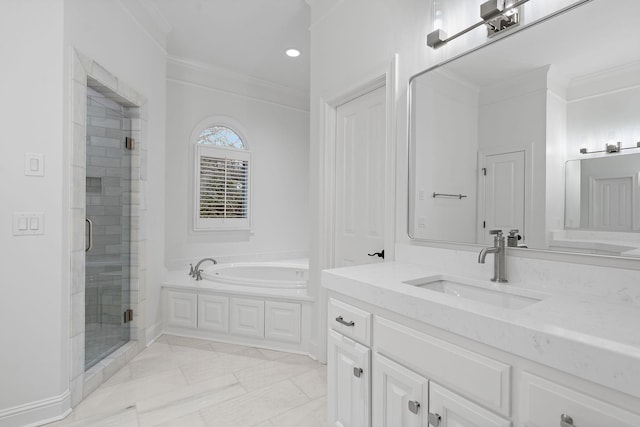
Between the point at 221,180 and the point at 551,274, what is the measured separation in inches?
140

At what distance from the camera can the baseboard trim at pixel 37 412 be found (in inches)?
68.8

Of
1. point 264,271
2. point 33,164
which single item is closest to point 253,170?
point 264,271

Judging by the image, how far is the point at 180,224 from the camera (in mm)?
3824

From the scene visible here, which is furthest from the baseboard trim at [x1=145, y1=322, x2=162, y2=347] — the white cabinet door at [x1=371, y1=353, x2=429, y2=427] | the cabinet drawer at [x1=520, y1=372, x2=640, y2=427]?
the cabinet drawer at [x1=520, y1=372, x2=640, y2=427]

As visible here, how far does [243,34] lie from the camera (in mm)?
3240

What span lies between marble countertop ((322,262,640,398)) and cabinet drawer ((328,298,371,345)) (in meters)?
0.08

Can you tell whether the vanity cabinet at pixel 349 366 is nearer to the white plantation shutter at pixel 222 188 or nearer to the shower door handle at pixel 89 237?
the shower door handle at pixel 89 237

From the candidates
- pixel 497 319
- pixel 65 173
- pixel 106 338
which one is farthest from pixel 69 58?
pixel 497 319

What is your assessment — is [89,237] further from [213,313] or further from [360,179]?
[360,179]

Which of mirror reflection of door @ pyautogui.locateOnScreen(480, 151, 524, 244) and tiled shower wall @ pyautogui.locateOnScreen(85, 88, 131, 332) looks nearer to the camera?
mirror reflection of door @ pyautogui.locateOnScreen(480, 151, 524, 244)

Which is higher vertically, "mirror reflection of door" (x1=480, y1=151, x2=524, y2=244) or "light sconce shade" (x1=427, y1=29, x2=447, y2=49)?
"light sconce shade" (x1=427, y1=29, x2=447, y2=49)

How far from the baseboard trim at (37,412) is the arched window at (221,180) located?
2.19 m

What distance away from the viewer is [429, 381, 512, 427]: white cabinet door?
90 centimetres

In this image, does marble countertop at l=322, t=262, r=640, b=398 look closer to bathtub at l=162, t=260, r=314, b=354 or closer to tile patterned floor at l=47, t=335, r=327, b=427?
tile patterned floor at l=47, t=335, r=327, b=427
